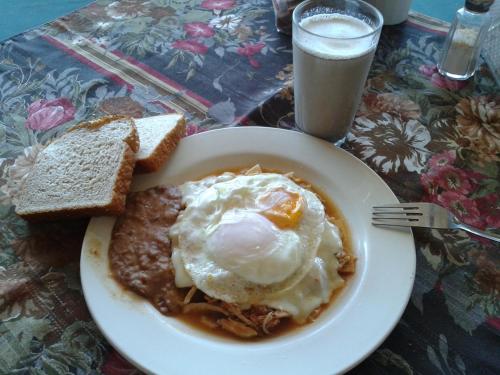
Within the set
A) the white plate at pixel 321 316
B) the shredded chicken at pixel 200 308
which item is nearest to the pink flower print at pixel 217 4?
the white plate at pixel 321 316

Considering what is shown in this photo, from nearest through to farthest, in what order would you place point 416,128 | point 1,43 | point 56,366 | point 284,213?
1. point 56,366
2. point 284,213
3. point 416,128
4. point 1,43

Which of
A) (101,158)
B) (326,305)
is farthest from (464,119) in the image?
(101,158)

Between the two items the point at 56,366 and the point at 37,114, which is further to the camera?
the point at 37,114

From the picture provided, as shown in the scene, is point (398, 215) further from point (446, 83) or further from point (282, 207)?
point (446, 83)

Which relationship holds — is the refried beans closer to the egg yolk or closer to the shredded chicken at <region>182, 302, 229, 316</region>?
the shredded chicken at <region>182, 302, 229, 316</region>

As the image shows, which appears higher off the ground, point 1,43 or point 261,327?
point 1,43

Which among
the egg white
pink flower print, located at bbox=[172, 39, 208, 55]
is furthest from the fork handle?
pink flower print, located at bbox=[172, 39, 208, 55]

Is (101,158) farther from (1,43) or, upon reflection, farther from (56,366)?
(1,43)
